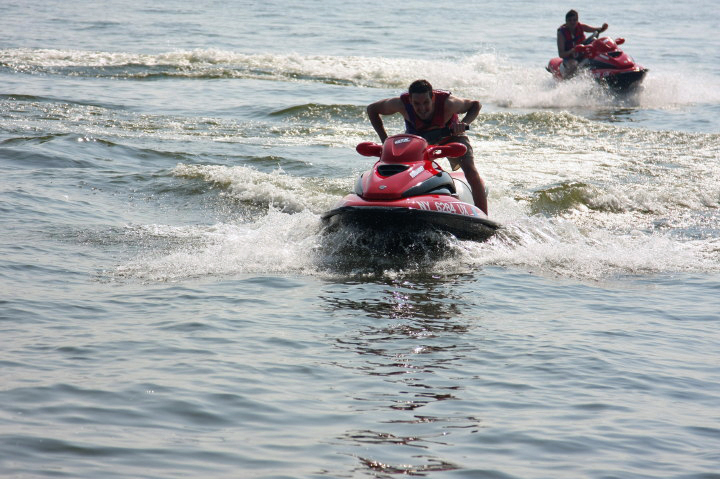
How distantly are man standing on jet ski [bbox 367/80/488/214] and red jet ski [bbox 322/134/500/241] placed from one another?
1.18ft

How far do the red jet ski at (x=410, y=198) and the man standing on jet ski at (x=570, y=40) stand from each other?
1235cm

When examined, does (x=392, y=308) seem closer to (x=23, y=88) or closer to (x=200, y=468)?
A: (x=200, y=468)

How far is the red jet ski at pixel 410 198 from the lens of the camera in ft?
24.8

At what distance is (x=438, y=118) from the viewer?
28.5 feet

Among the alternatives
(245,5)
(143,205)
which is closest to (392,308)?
(143,205)

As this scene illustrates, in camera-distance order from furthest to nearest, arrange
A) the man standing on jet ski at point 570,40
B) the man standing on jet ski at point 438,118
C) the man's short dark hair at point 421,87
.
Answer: the man standing on jet ski at point 570,40 → the man standing on jet ski at point 438,118 → the man's short dark hair at point 421,87

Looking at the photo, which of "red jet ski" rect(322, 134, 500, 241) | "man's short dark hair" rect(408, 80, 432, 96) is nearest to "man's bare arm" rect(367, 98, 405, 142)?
"man's short dark hair" rect(408, 80, 432, 96)

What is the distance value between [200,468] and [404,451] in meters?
0.92

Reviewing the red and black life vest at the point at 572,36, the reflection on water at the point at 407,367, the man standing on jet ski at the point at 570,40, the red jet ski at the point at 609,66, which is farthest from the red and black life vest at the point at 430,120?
the red jet ski at the point at 609,66

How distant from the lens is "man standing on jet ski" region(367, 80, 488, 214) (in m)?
8.59

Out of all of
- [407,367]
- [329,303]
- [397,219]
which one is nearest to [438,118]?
[397,219]

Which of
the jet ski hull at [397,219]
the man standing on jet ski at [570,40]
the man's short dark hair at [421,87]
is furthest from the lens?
the man standing on jet ski at [570,40]

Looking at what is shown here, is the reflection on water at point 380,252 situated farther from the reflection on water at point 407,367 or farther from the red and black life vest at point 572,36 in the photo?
the red and black life vest at point 572,36

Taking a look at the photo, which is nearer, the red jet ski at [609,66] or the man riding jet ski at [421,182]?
the man riding jet ski at [421,182]
